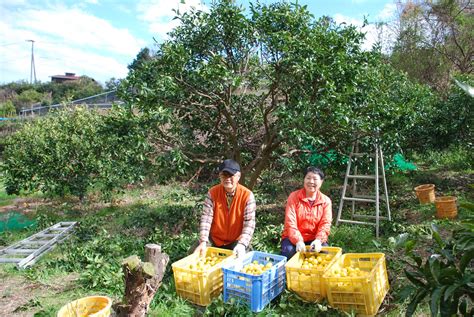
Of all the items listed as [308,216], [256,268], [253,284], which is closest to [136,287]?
[253,284]

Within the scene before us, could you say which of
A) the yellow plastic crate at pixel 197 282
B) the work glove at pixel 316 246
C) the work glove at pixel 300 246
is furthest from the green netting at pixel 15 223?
the work glove at pixel 316 246

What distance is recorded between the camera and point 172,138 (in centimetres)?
638

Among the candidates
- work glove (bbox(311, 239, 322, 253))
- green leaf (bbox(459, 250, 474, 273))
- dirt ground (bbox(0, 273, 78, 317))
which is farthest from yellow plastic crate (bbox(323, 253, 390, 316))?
dirt ground (bbox(0, 273, 78, 317))

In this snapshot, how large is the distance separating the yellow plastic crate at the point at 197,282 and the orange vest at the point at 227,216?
1.39 ft

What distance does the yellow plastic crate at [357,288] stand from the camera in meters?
3.48

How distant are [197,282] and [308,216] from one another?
139 cm

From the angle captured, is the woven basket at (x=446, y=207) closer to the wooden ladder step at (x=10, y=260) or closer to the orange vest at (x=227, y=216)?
the orange vest at (x=227, y=216)

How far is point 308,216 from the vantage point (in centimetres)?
436

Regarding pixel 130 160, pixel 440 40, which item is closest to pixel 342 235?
pixel 130 160

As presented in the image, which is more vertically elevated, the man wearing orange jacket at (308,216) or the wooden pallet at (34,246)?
the man wearing orange jacket at (308,216)

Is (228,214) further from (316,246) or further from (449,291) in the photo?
(449,291)

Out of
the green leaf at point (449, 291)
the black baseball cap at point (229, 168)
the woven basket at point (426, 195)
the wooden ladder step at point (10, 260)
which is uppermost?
the black baseball cap at point (229, 168)

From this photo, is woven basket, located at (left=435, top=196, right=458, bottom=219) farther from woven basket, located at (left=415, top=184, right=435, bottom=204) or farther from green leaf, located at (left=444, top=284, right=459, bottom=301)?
green leaf, located at (left=444, top=284, right=459, bottom=301)

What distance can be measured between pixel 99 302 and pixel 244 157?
13.9 feet
